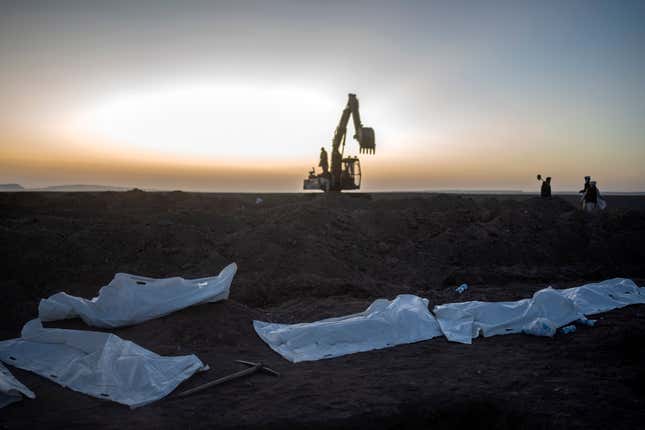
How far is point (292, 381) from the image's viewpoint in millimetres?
4551

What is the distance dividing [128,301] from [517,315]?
5.01m

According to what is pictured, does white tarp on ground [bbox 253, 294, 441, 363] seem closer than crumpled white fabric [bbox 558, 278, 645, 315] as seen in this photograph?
Yes

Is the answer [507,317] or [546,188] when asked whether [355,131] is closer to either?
[546,188]

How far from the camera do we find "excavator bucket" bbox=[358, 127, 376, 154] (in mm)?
17938

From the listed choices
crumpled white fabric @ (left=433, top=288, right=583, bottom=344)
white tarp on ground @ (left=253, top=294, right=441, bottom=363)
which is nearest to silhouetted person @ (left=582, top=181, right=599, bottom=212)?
crumpled white fabric @ (left=433, top=288, right=583, bottom=344)

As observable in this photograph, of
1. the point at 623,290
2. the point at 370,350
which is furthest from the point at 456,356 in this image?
the point at 623,290

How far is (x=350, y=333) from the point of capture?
5684mm

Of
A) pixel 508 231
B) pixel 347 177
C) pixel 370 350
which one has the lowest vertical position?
pixel 370 350

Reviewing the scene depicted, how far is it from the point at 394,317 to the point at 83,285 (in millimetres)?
6212

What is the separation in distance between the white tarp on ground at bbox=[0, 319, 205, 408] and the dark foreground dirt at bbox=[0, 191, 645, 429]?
0.12 m

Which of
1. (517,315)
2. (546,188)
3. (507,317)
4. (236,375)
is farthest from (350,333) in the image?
(546,188)

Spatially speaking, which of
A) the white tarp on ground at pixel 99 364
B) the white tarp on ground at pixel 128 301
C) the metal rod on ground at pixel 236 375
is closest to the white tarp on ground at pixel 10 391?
the white tarp on ground at pixel 99 364

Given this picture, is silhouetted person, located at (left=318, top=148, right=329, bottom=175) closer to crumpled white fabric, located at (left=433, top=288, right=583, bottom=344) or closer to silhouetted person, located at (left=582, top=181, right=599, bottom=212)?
silhouetted person, located at (left=582, top=181, right=599, bottom=212)

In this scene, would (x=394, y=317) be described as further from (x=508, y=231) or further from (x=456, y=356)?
(x=508, y=231)
